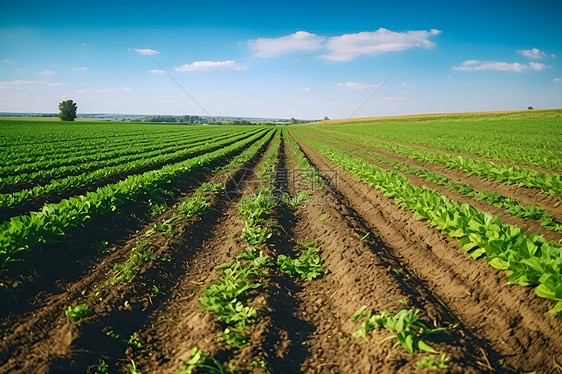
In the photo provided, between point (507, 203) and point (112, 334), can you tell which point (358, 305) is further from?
point (507, 203)

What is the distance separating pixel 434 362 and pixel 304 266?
101 inches

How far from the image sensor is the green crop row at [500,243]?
328cm

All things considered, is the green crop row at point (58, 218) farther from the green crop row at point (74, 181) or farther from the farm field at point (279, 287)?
the green crop row at point (74, 181)

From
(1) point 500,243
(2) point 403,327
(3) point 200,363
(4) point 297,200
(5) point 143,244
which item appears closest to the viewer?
(3) point 200,363

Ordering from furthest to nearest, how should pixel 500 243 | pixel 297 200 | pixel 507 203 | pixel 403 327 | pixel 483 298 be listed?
1. pixel 297 200
2. pixel 507 203
3. pixel 500 243
4. pixel 483 298
5. pixel 403 327

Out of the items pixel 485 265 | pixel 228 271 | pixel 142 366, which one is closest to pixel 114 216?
pixel 228 271

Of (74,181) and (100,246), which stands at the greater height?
(74,181)

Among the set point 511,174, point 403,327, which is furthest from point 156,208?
point 511,174

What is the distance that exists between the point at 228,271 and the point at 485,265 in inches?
153

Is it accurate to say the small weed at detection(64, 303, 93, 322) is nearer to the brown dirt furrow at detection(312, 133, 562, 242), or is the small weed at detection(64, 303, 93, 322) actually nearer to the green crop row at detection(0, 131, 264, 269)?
the green crop row at detection(0, 131, 264, 269)

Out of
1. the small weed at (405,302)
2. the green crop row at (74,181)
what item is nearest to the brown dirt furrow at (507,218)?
the small weed at (405,302)

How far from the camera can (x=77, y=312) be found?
342cm

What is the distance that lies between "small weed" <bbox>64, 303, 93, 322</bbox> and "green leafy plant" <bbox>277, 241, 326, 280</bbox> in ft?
8.66

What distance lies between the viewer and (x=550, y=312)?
3174 millimetres
